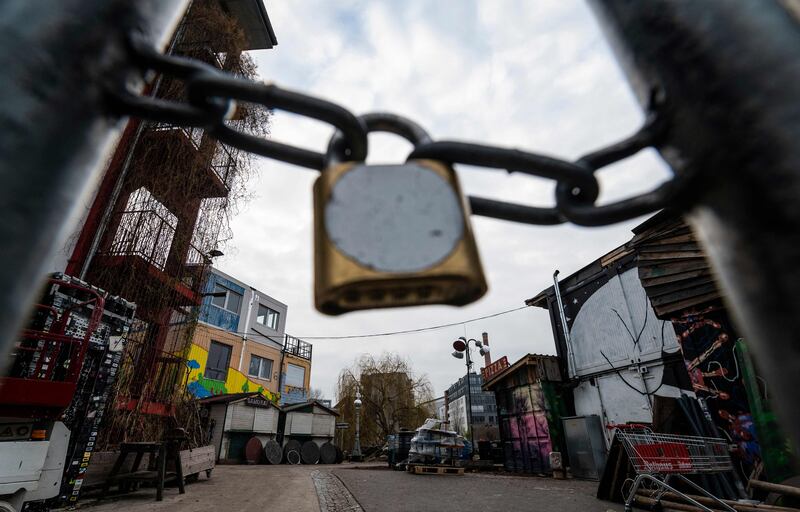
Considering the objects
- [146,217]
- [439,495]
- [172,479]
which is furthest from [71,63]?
[172,479]

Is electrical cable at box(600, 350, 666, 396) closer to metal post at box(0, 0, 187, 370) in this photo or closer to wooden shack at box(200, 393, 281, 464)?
metal post at box(0, 0, 187, 370)

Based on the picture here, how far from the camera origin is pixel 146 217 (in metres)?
7.43

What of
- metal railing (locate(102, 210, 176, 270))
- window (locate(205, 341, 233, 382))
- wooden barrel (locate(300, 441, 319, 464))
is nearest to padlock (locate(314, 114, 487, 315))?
metal railing (locate(102, 210, 176, 270))

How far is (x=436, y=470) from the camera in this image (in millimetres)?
11344

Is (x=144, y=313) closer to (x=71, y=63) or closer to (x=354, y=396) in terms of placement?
(x=71, y=63)

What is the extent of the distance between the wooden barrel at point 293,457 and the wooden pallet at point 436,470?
1103 centimetres

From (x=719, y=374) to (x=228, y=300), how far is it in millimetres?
24015

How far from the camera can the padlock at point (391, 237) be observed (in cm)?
56

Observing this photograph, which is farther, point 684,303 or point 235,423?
point 235,423

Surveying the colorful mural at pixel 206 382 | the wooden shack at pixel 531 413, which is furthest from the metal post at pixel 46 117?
the colorful mural at pixel 206 382

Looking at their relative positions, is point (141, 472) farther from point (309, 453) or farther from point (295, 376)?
point (295, 376)

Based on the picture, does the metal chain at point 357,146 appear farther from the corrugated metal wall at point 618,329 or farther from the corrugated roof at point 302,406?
the corrugated roof at point 302,406

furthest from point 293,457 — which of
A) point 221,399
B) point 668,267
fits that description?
point 668,267

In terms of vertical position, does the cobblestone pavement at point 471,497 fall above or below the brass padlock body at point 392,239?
below
